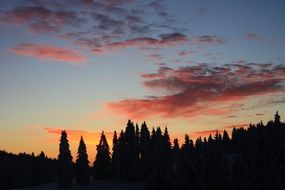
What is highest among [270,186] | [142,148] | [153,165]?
[142,148]

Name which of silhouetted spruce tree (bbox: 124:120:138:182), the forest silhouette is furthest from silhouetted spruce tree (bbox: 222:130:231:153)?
silhouetted spruce tree (bbox: 124:120:138:182)

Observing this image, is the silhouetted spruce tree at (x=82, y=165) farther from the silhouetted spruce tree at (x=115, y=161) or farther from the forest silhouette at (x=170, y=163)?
the silhouetted spruce tree at (x=115, y=161)

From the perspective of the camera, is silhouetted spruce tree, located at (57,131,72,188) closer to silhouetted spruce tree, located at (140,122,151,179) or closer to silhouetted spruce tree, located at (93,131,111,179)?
silhouetted spruce tree, located at (93,131,111,179)

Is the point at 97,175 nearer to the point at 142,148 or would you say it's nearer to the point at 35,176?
the point at 142,148

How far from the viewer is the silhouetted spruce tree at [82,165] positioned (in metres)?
130

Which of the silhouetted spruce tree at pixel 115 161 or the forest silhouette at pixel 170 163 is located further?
the silhouetted spruce tree at pixel 115 161

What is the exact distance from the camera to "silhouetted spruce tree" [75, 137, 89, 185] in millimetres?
130375

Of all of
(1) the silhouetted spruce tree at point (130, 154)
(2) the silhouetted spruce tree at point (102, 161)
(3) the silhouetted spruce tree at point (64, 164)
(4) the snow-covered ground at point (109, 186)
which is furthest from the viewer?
(2) the silhouetted spruce tree at point (102, 161)

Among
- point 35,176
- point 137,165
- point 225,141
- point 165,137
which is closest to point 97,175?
point 137,165

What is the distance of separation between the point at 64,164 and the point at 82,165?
584 centimetres

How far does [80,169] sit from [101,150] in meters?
8.68

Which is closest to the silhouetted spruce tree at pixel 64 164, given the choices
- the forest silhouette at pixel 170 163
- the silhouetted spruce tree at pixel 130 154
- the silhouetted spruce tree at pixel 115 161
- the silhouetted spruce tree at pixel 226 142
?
the forest silhouette at pixel 170 163

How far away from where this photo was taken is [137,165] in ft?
414

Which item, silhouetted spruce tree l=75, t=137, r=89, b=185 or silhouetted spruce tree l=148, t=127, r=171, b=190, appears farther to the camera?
silhouetted spruce tree l=75, t=137, r=89, b=185
